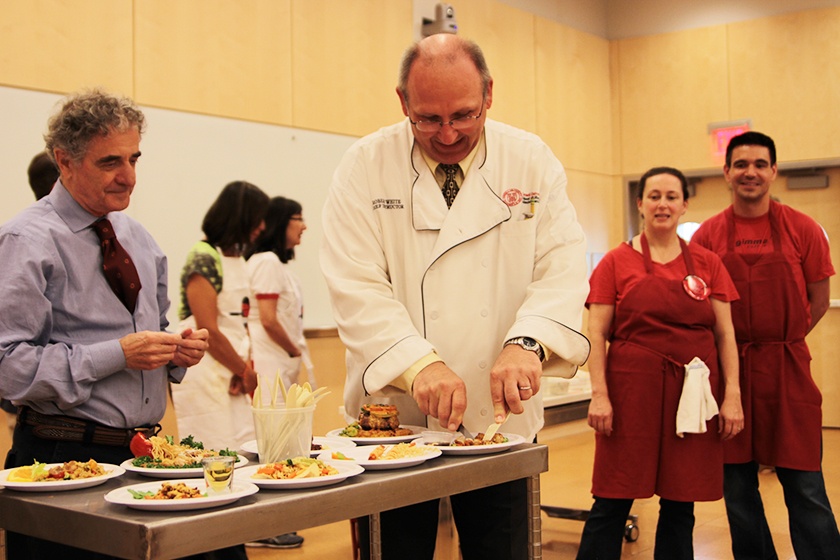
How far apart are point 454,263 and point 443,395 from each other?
384mm

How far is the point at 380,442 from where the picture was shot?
6.20ft

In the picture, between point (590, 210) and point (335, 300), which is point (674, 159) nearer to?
point (590, 210)

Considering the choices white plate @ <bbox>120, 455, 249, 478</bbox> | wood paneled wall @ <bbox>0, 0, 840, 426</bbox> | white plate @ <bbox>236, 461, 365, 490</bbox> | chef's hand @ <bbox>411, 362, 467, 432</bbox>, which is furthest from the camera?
wood paneled wall @ <bbox>0, 0, 840, 426</bbox>

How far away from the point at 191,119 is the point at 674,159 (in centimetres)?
474

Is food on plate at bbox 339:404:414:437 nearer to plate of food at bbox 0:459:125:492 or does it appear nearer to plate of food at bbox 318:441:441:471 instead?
plate of food at bbox 318:441:441:471

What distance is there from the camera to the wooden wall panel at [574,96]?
26.5ft

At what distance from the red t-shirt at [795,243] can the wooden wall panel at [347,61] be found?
271cm

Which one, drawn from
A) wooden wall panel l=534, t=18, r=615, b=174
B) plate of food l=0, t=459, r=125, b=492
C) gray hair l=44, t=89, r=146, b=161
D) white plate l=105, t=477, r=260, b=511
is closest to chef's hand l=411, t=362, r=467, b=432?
white plate l=105, t=477, r=260, b=511

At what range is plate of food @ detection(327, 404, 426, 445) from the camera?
1895mm

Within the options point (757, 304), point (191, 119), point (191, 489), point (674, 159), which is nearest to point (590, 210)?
point (674, 159)

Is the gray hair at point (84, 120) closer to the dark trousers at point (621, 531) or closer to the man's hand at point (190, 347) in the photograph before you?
the man's hand at point (190, 347)

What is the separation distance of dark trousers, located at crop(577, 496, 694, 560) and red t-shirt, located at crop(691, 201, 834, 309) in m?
0.90

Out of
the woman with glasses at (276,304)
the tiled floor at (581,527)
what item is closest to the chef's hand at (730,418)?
the tiled floor at (581,527)

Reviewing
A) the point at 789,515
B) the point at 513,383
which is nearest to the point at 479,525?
the point at 513,383
